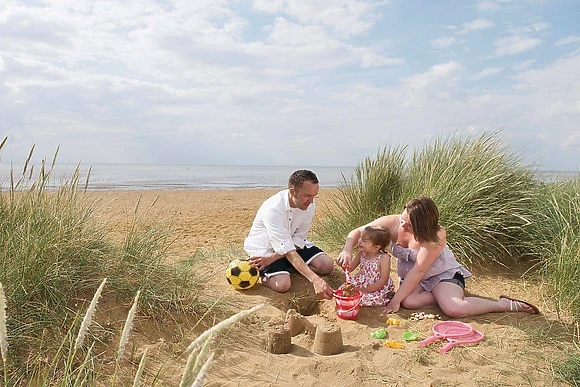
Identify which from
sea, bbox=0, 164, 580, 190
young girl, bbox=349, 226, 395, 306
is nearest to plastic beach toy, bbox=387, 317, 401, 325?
young girl, bbox=349, 226, 395, 306

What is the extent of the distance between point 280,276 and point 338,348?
1.41 metres

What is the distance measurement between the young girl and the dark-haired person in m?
0.14

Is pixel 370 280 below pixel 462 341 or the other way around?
Answer: the other way around

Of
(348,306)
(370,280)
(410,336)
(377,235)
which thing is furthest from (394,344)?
(377,235)

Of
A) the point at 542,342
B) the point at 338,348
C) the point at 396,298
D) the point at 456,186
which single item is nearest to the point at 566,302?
the point at 542,342

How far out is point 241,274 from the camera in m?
4.65

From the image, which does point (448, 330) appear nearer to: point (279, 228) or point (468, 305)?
point (468, 305)

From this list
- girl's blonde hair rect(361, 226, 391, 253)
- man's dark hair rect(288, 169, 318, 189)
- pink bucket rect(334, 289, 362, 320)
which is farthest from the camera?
man's dark hair rect(288, 169, 318, 189)

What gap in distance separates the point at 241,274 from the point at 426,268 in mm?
1715

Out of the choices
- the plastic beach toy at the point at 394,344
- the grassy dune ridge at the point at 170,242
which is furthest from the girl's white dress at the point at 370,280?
the grassy dune ridge at the point at 170,242

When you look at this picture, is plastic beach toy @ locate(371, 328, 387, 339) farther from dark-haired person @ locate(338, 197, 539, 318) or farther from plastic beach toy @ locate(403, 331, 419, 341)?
dark-haired person @ locate(338, 197, 539, 318)

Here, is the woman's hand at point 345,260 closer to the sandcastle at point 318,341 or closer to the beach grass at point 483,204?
the sandcastle at point 318,341

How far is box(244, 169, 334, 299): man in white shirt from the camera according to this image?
4500 mm

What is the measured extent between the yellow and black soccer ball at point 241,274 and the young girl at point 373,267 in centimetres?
97
